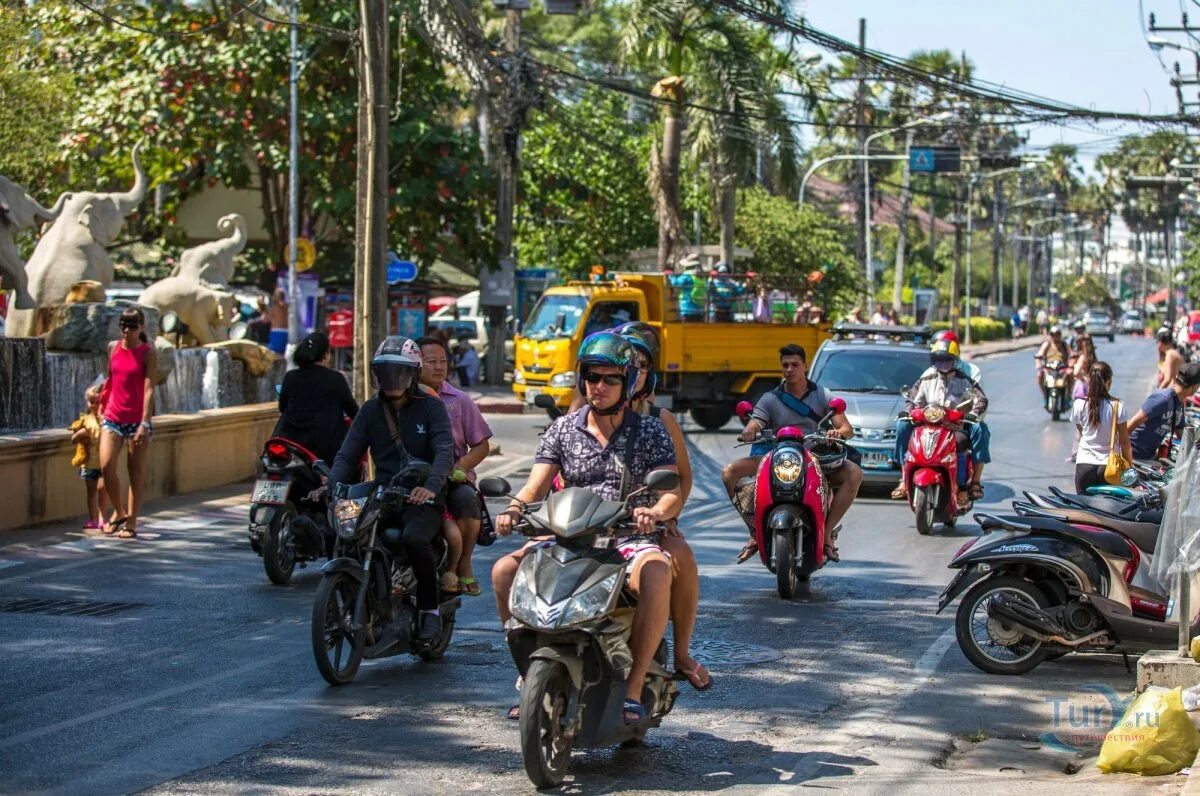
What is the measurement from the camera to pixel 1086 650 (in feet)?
28.9

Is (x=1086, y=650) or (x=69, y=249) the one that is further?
(x=69, y=249)

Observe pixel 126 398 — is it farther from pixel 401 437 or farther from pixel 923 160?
pixel 923 160

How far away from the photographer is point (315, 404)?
38.6 feet

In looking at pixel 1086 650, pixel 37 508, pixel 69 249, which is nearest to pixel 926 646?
pixel 1086 650

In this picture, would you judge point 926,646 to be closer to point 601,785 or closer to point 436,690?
point 436,690

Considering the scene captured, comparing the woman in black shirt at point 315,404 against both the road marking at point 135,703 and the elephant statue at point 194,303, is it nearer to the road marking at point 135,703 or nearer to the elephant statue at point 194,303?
the road marking at point 135,703

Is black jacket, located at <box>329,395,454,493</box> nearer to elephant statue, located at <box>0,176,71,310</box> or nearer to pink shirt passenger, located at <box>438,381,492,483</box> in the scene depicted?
pink shirt passenger, located at <box>438,381,492,483</box>

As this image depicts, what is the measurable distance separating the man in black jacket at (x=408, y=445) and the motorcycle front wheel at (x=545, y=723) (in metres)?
2.30

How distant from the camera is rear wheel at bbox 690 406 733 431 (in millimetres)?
27516

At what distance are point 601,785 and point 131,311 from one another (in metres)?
8.43

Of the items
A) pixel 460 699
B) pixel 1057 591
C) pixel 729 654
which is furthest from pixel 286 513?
pixel 1057 591

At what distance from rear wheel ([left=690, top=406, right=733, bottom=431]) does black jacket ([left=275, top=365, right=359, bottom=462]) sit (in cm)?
1591

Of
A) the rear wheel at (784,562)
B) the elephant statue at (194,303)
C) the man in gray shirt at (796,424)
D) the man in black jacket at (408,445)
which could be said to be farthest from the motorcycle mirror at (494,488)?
the elephant statue at (194,303)

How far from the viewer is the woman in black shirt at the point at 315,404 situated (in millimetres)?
11719
